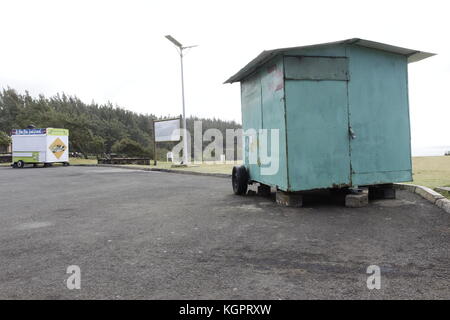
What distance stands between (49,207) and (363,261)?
5.99 m

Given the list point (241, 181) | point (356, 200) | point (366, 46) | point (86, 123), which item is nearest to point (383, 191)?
point (356, 200)

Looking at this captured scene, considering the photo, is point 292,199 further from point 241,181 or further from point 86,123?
point 86,123

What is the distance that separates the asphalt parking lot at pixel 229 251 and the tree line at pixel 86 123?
39524 millimetres

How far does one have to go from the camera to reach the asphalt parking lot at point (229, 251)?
2.58 m

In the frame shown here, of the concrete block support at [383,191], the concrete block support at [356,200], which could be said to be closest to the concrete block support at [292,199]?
the concrete block support at [356,200]

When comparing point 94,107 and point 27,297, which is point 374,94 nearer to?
point 27,297

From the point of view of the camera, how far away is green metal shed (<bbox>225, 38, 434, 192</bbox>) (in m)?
5.91

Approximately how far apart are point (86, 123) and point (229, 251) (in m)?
48.4

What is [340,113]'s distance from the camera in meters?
6.06

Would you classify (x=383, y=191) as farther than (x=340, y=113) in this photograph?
Yes

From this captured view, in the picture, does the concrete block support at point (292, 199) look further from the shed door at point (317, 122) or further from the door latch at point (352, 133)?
the door latch at point (352, 133)

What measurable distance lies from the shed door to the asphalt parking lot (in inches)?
24.9

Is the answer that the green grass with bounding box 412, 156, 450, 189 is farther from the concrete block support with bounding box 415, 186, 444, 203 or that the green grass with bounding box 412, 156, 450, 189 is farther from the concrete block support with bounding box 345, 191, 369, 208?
the concrete block support with bounding box 345, 191, 369, 208

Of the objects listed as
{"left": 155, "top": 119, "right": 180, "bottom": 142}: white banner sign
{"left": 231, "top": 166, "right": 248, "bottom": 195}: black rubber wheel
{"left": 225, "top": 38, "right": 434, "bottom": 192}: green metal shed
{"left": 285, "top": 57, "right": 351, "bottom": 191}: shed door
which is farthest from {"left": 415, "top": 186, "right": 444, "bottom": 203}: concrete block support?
{"left": 155, "top": 119, "right": 180, "bottom": 142}: white banner sign
